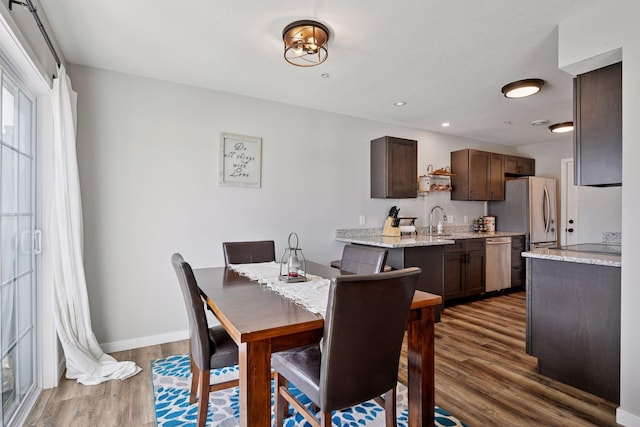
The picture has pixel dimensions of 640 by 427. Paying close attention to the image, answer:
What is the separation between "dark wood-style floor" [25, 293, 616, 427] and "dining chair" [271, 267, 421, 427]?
0.98 metres

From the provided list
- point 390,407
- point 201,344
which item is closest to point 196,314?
point 201,344

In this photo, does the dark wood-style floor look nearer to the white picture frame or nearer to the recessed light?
the white picture frame

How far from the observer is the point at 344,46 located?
250 cm

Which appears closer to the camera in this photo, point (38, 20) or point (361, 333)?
point (361, 333)

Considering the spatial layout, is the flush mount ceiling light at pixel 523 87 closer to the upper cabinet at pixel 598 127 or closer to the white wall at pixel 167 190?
the upper cabinet at pixel 598 127

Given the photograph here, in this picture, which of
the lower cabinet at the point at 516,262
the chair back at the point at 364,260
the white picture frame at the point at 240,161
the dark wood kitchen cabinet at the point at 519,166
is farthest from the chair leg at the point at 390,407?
the dark wood kitchen cabinet at the point at 519,166

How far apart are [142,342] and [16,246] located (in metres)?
1.40

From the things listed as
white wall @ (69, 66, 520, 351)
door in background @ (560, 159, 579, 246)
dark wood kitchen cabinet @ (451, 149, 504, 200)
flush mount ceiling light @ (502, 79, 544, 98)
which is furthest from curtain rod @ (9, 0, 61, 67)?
door in background @ (560, 159, 579, 246)

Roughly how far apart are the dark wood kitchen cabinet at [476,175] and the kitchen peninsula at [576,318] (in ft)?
8.68

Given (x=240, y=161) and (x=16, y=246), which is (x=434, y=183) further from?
(x=16, y=246)

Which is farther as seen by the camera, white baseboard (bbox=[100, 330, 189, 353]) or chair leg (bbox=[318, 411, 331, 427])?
white baseboard (bbox=[100, 330, 189, 353])

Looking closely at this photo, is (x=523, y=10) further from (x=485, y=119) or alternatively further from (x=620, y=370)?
(x=485, y=119)

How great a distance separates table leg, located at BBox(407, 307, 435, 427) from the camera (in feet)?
5.54

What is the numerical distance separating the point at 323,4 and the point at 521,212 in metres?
4.71
